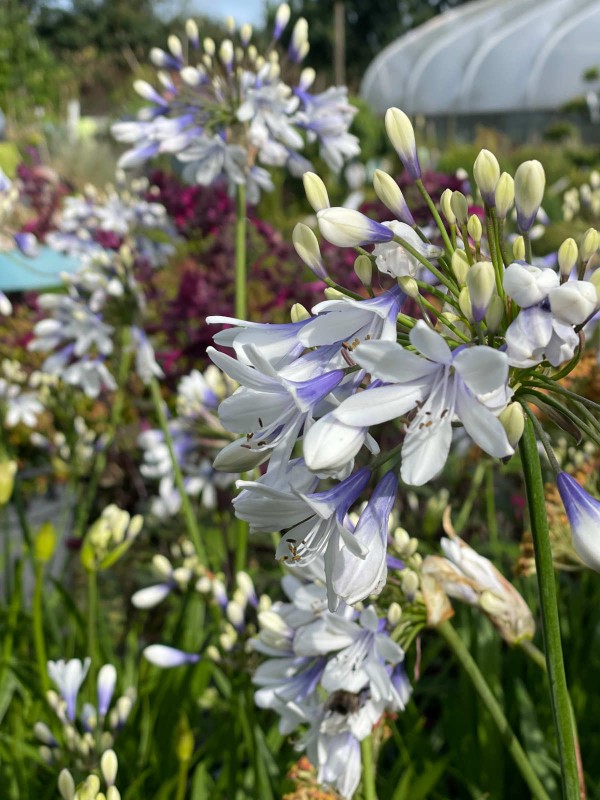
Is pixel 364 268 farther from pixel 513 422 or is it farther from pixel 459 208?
pixel 513 422

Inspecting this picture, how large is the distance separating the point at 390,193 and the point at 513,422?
0.32 metres

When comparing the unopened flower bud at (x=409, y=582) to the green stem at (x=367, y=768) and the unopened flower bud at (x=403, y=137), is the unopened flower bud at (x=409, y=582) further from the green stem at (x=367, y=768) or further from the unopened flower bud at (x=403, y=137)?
the unopened flower bud at (x=403, y=137)

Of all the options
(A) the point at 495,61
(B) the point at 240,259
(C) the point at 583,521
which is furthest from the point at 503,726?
(A) the point at 495,61

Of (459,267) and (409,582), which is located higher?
(459,267)

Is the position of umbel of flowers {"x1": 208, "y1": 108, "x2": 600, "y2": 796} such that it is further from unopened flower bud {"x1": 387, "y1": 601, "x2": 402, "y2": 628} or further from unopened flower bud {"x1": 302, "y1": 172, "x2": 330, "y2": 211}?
unopened flower bud {"x1": 387, "y1": 601, "x2": 402, "y2": 628}

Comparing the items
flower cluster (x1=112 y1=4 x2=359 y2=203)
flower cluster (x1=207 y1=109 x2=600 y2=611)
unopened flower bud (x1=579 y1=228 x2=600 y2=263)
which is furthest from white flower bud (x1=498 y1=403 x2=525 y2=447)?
flower cluster (x1=112 y1=4 x2=359 y2=203)

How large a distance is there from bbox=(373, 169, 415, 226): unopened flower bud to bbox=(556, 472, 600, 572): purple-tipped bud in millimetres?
353

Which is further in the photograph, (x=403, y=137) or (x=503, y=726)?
(x=503, y=726)

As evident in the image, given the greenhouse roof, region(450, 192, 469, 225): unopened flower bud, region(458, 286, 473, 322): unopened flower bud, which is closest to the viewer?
region(458, 286, 473, 322): unopened flower bud

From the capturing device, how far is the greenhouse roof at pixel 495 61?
19859 mm

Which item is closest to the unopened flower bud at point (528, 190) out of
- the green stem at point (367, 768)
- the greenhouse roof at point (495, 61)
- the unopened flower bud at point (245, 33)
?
the green stem at point (367, 768)

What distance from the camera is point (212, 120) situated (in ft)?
7.89

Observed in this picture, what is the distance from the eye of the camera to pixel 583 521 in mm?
804

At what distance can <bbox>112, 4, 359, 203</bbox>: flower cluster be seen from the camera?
236 centimetres
